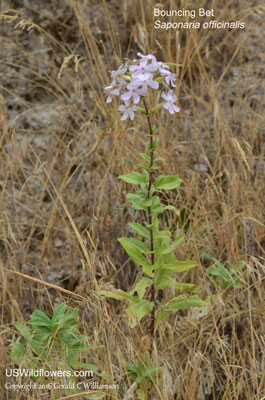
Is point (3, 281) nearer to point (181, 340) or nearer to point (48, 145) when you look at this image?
point (181, 340)

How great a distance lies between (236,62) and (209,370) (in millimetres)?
1770

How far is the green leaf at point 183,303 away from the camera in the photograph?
1.53 meters

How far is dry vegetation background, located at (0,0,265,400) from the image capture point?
1.57 metres

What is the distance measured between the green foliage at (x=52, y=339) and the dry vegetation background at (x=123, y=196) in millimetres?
75

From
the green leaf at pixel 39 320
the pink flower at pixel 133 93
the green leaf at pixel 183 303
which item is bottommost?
the green leaf at pixel 183 303

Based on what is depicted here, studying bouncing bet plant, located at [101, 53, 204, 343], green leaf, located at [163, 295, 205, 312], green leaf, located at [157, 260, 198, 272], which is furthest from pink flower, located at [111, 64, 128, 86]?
green leaf, located at [163, 295, 205, 312]

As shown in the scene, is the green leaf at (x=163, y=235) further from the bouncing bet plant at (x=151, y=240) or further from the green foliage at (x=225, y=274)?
the green foliage at (x=225, y=274)

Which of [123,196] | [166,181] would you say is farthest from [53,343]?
[123,196]

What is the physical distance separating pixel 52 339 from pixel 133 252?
358mm

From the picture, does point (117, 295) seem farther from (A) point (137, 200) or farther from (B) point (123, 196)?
(B) point (123, 196)

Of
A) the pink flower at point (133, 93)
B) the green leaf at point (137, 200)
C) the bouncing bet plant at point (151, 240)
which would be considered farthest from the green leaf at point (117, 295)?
the pink flower at point (133, 93)

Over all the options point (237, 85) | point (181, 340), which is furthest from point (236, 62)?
point (181, 340)

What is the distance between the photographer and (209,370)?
5.07 ft

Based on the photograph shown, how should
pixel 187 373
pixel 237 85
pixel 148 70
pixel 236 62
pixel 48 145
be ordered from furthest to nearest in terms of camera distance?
pixel 236 62, pixel 237 85, pixel 48 145, pixel 187 373, pixel 148 70
